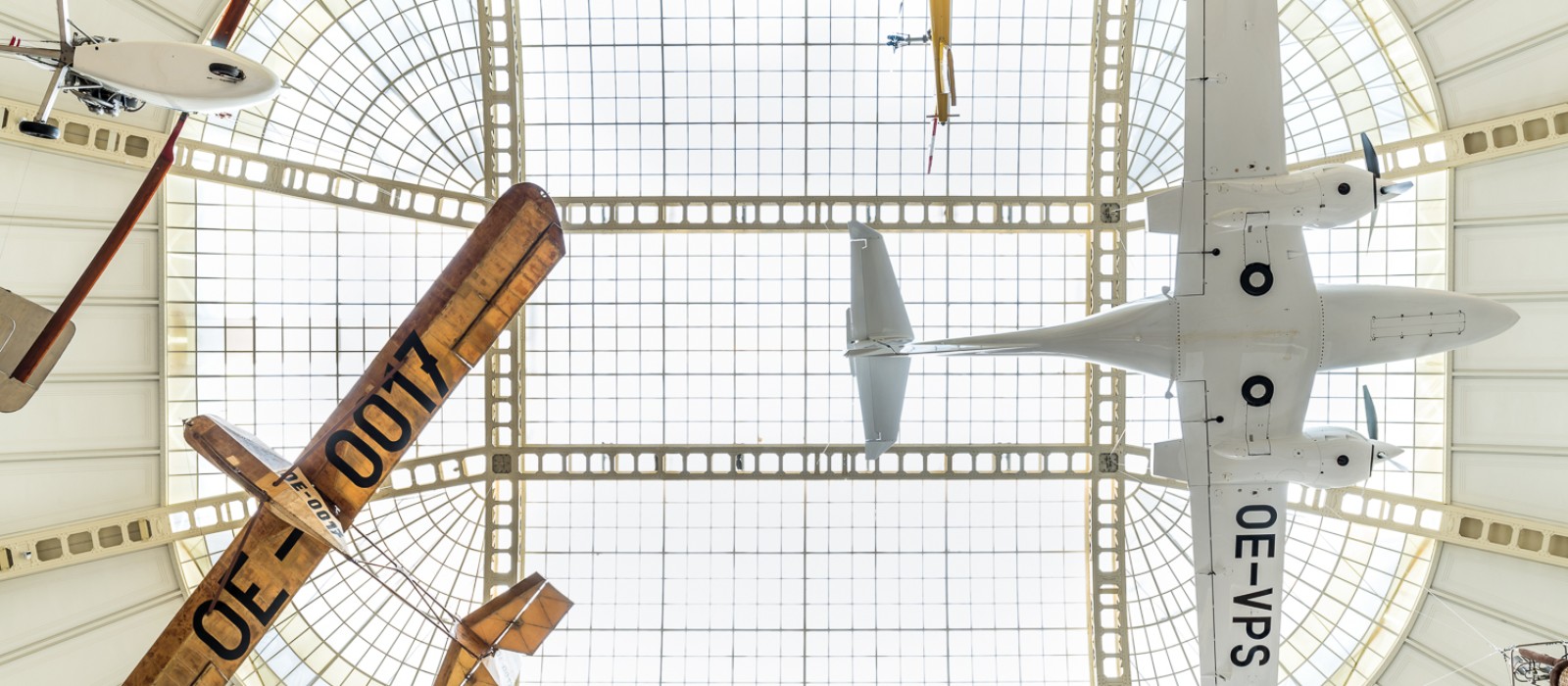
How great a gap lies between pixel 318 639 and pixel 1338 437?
70.9 feet

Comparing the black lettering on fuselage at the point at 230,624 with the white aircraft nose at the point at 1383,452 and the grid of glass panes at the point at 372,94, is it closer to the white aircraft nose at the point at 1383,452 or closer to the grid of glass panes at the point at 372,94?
the grid of glass panes at the point at 372,94

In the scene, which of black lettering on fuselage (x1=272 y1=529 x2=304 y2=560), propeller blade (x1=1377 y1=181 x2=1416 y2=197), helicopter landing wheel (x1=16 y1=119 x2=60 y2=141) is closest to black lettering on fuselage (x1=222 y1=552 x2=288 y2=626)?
black lettering on fuselage (x1=272 y1=529 x2=304 y2=560)

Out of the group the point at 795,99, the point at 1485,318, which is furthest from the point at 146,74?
the point at 1485,318

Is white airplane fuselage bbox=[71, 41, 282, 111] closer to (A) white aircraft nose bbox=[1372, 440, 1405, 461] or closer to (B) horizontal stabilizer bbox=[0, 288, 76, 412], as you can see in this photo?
(B) horizontal stabilizer bbox=[0, 288, 76, 412]

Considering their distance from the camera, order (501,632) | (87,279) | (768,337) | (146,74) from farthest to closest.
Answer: (768,337) < (501,632) < (87,279) < (146,74)

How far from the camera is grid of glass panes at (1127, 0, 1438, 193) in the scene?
18031mm

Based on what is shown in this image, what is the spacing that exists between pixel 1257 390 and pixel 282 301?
20.3 m

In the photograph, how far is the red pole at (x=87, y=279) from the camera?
8.77 m

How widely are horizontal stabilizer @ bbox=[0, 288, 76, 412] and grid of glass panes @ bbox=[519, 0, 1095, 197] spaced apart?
12.1m

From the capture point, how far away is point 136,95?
769cm

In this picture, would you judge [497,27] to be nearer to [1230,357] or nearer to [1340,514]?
[1230,357]

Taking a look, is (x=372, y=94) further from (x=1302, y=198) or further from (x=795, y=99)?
(x=1302, y=198)

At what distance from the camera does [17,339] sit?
9.26 meters

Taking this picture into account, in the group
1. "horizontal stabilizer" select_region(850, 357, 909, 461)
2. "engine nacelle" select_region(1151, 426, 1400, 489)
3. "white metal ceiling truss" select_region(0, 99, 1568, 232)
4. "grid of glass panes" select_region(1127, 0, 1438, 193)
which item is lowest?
"engine nacelle" select_region(1151, 426, 1400, 489)
